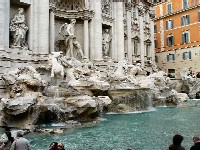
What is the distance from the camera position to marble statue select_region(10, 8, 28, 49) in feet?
53.8

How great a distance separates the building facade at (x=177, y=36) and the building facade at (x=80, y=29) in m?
5.37

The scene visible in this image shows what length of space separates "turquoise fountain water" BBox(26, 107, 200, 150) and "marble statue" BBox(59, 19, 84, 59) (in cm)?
880

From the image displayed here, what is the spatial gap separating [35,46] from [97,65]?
5.26 meters

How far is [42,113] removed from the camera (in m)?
11.0

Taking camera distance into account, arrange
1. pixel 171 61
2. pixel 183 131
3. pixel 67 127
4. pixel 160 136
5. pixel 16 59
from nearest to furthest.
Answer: pixel 160 136 → pixel 183 131 → pixel 67 127 → pixel 16 59 → pixel 171 61

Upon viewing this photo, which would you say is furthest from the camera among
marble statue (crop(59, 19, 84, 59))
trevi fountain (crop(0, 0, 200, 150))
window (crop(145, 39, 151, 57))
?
window (crop(145, 39, 151, 57))

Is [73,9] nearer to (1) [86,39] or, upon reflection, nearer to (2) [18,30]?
(1) [86,39]

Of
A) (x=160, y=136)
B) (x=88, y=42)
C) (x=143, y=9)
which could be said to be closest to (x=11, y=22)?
(x=88, y=42)

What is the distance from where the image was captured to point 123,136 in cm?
918

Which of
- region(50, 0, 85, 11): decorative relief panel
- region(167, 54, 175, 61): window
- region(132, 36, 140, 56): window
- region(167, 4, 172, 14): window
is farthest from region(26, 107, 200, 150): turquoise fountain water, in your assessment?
region(167, 4, 172, 14): window

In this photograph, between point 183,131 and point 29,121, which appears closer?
point 183,131

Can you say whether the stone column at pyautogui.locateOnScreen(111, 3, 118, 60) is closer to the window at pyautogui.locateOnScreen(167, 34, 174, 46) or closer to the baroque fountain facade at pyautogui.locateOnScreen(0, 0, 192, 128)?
the baroque fountain facade at pyautogui.locateOnScreen(0, 0, 192, 128)

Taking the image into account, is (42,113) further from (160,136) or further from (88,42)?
(88,42)

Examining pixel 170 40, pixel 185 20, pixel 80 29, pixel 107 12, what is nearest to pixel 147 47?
pixel 170 40
